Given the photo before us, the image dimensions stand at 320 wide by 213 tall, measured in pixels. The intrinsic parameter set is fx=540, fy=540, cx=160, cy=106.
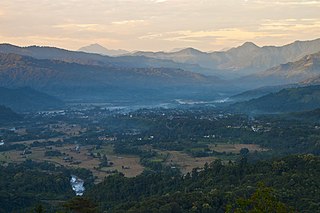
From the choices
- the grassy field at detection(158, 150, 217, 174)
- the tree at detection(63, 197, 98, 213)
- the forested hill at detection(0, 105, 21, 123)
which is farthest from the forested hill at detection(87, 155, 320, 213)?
the forested hill at detection(0, 105, 21, 123)

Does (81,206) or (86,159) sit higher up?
(81,206)

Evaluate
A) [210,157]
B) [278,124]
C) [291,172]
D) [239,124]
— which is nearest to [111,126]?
[239,124]

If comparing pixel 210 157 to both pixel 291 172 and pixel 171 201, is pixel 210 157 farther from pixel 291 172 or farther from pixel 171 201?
pixel 171 201

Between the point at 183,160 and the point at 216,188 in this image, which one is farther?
the point at 183,160

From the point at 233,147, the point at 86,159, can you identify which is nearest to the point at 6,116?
the point at 86,159

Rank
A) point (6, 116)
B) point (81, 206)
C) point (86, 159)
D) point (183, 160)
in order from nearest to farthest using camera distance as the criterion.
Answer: point (81, 206), point (183, 160), point (86, 159), point (6, 116)

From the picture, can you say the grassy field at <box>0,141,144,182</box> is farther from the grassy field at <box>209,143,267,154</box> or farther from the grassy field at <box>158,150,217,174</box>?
the grassy field at <box>209,143,267,154</box>

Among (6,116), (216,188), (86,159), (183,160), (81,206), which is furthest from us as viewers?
(6,116)

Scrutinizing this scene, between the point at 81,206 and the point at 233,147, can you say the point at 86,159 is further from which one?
the point at 81,206
